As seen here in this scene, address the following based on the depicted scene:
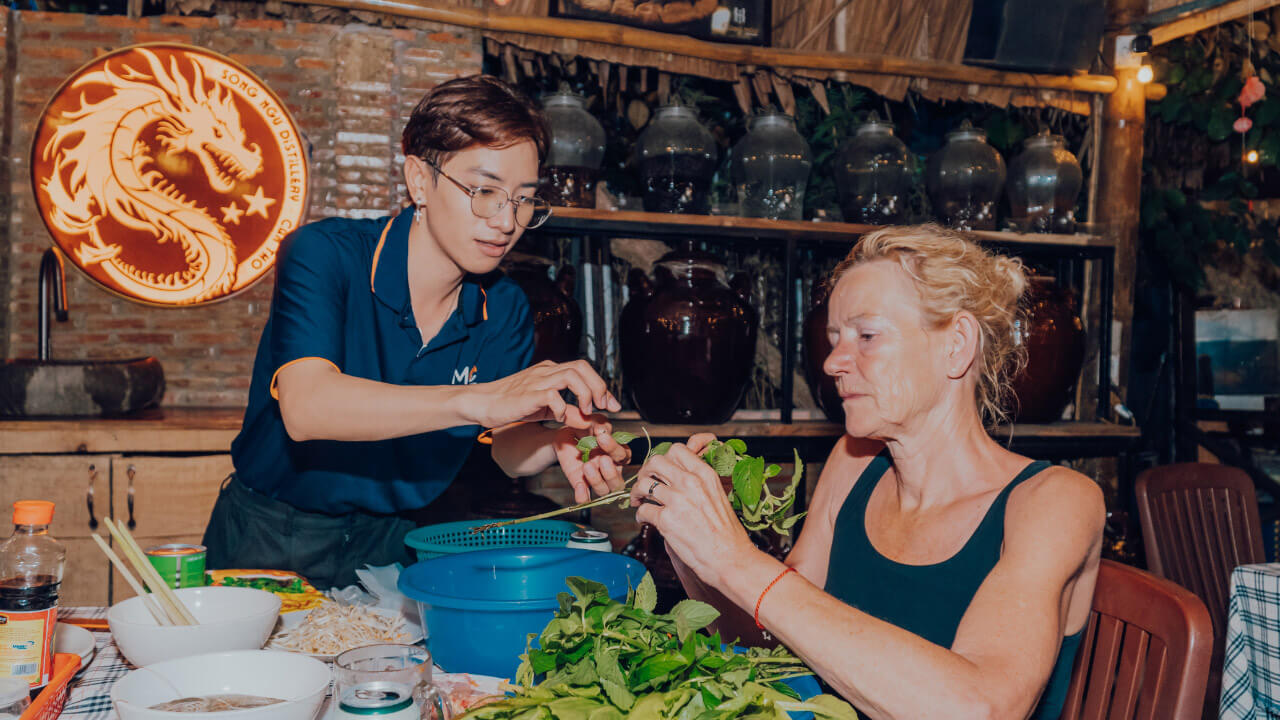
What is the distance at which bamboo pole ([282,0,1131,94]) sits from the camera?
304cm

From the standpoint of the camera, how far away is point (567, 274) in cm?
300

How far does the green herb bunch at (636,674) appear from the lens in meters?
0.81

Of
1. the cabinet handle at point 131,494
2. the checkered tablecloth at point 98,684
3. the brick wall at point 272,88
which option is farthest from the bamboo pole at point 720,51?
the checkered tablecloth at point 98,684

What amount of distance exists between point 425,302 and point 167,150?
1935 mm

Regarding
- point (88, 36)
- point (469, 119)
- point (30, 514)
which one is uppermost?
point (88, 36)

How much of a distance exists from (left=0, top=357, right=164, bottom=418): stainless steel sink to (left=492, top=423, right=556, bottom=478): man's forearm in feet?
5.24

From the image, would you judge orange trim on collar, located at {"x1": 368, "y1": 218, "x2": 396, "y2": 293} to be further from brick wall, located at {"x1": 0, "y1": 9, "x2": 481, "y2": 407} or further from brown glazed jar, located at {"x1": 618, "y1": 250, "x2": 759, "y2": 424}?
brick wall, located at {"x1": 0, "y1": 9, "x2": 481, "y2": 407}

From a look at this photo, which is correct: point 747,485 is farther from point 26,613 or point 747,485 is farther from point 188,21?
point 188,21

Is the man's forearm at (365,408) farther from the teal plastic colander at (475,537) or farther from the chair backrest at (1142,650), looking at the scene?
the chair backrest at (1142,650)

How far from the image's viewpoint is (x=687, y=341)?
9.27 ft

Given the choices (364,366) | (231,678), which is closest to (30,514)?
(231,678)

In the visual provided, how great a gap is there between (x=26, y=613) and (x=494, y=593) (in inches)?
22.5

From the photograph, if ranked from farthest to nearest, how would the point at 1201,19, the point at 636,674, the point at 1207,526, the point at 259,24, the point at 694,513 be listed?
1. the point at 1201,19
2. the point at 259,24
3. the point at 1207,526
4. the point at 694,513
5. the point at 636,674

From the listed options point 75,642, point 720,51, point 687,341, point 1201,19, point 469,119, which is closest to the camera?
point 75,642
